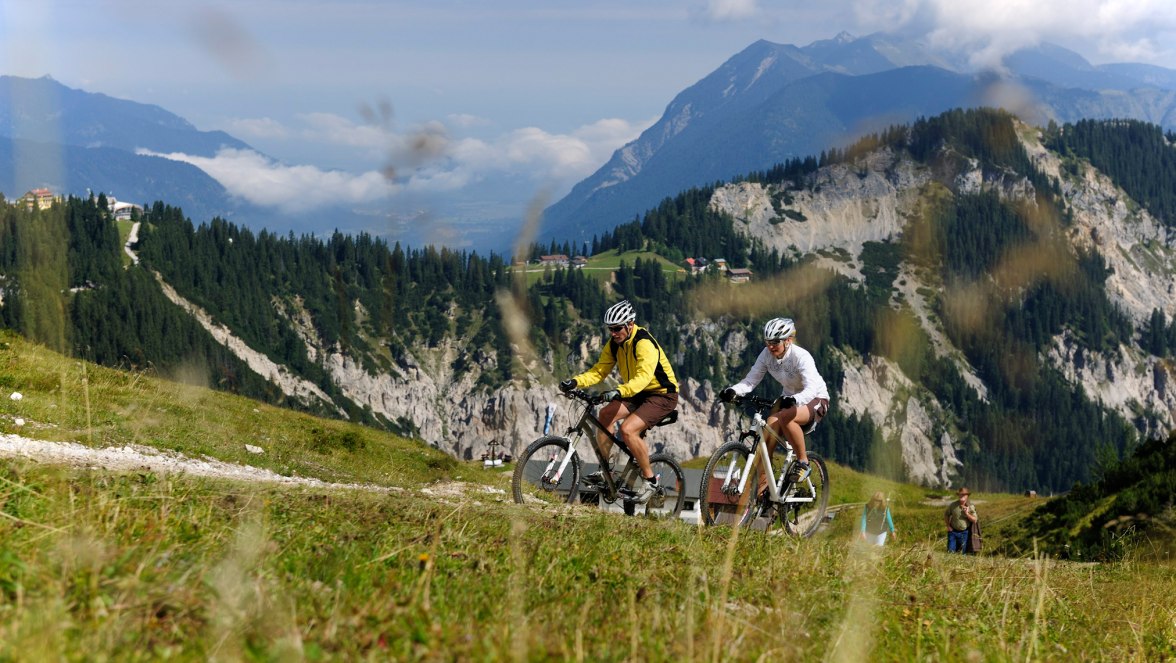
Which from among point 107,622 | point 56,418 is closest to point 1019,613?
point 107,622

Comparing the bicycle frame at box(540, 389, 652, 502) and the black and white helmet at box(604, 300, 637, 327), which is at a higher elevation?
the black and white helmet at box(604, 300, 637, 327)

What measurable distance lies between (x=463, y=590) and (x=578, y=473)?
32.3 feet

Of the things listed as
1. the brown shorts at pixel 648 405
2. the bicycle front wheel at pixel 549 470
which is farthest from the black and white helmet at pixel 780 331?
the bicycle front wheel at pixel 549 470

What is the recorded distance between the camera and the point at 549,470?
16.4 meters

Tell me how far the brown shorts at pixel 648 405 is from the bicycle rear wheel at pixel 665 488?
0.79 meters

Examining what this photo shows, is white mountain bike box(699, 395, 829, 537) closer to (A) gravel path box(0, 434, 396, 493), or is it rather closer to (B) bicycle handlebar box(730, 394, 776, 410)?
(B) bicycle handlebar box(730, 394, 776, 410)

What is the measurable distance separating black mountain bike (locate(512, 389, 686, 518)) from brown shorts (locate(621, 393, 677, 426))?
157mm

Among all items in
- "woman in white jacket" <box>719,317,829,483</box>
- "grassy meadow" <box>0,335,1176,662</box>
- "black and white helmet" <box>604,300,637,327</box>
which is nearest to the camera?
"grassy meadow" <box>0,335,1176,662</box>

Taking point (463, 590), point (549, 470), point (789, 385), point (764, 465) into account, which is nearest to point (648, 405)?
point (549, 470)

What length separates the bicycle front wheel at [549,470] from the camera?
16.2 m

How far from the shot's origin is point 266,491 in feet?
34.6

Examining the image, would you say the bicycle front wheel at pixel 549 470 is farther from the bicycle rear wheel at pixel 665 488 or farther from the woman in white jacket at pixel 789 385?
the woman in white jacket at pixel 789 385

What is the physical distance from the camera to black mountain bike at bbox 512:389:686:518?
637 inches

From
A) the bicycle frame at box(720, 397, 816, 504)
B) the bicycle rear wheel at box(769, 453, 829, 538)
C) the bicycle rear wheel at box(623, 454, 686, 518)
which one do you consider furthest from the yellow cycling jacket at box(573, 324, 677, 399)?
the bicycle rear wheel at box(769, 453, 829, 538)
